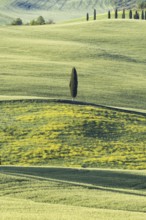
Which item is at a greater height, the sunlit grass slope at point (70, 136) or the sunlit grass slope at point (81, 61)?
the sunlit grass slope at point (81, 61)

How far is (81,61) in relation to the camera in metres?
94.4

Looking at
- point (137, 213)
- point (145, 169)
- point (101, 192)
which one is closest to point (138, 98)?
point (145, 169)

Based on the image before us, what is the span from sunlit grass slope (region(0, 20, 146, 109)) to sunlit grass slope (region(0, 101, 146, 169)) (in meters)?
8.40

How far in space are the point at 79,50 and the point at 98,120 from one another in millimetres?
42770

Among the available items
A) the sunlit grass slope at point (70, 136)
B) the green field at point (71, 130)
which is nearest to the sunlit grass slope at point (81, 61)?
the green field at point (71, 130)

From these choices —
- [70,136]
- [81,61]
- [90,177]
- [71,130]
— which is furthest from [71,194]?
[81,61]

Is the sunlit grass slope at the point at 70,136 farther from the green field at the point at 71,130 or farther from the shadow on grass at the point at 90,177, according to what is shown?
the shadow on grass at the point at 90,177

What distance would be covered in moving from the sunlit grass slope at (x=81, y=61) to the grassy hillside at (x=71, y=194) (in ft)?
92.5

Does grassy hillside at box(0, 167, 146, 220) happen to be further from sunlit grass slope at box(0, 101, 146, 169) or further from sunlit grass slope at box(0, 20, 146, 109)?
sunlit grass slope at box(0, 20, 146, 109)

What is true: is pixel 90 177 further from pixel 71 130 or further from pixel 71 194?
pixel 71 130

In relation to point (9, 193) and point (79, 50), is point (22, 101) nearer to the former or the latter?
point (9, 193)

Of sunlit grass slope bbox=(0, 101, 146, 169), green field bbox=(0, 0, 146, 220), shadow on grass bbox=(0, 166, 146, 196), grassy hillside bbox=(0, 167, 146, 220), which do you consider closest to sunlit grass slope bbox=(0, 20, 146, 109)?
green field bbox=(0, 0, 146, 220)

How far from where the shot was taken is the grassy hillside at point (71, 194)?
28141 mm

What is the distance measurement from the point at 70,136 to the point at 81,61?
4060cm
